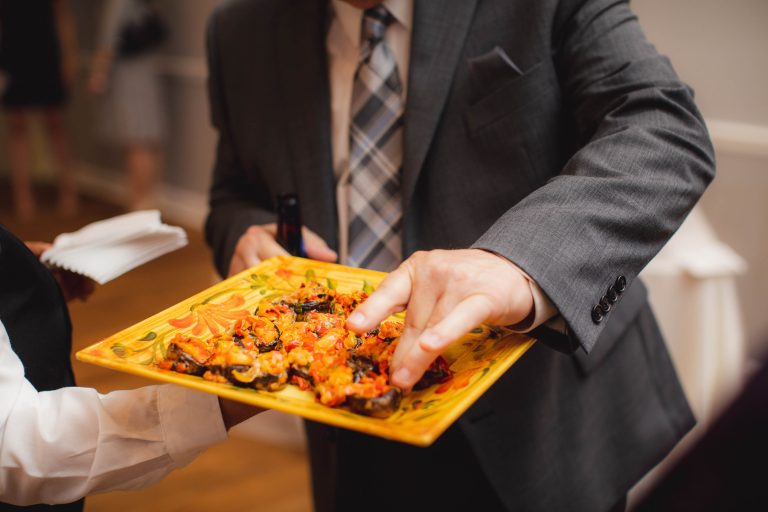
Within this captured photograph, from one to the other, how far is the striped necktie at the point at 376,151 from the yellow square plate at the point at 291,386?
0.87 feet

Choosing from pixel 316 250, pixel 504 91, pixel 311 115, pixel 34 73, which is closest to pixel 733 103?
pixel 504 91

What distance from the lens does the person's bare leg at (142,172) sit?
16.2 feet

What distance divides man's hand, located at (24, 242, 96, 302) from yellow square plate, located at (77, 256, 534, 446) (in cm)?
35

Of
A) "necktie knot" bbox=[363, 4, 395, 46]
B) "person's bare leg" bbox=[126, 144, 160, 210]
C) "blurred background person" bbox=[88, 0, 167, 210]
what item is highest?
"necktie knot" bbox=[363, 4, 395, 46]

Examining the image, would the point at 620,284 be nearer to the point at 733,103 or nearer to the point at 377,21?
the point at 377,21

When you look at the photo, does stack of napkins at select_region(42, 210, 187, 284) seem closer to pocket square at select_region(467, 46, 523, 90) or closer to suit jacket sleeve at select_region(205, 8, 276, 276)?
suit jacket sleeve at select_region(205, 8, 276, 276)

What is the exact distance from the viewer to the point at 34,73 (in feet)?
16.0

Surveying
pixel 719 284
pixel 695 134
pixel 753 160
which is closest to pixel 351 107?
pixel 695 134

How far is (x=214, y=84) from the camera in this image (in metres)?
1.43

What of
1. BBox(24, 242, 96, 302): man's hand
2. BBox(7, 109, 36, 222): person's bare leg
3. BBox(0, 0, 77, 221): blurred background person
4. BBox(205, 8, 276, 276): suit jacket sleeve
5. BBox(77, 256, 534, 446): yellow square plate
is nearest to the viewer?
BBox(77, 256, 534, 446): yellow square plate

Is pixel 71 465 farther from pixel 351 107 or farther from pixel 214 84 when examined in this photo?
pixel 214 84

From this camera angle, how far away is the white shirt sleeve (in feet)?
2.61

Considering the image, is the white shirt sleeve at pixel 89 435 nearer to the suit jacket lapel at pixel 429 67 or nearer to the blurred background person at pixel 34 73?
the suit jacket lapel at pixel 429 67

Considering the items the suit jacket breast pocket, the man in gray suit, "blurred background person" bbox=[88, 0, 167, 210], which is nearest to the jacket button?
the man in gray suit
